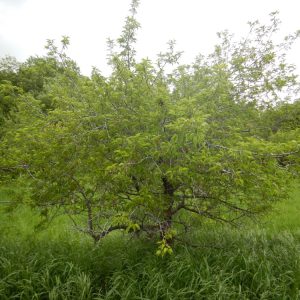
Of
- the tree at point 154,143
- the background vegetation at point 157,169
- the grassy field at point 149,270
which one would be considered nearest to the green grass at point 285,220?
the grassy field at point 149,270

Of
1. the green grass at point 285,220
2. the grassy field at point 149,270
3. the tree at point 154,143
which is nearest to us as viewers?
the tree at point 154,143

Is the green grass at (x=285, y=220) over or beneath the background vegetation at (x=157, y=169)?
beneath

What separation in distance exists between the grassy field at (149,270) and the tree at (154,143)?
584 mm

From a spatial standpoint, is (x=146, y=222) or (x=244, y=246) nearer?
(x=146, y=222)

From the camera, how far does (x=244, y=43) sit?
4711 millimetres

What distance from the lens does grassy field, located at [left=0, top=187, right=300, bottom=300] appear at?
3.39 meters

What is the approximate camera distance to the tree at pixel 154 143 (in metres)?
3.00

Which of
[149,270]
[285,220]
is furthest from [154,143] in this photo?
[285,220]

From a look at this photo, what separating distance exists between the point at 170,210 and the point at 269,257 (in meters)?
1.74

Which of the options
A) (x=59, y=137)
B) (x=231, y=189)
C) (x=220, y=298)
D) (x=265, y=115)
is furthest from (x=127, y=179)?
(x=265, y=115)

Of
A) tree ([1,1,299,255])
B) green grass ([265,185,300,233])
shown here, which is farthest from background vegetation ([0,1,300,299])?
green grass ([265,185,300,233])

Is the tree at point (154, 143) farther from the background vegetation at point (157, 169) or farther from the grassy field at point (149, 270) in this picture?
the grassy field at point (149, 270)

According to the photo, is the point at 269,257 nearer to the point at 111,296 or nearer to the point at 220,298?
the point at 220,298

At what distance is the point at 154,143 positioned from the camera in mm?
3000
